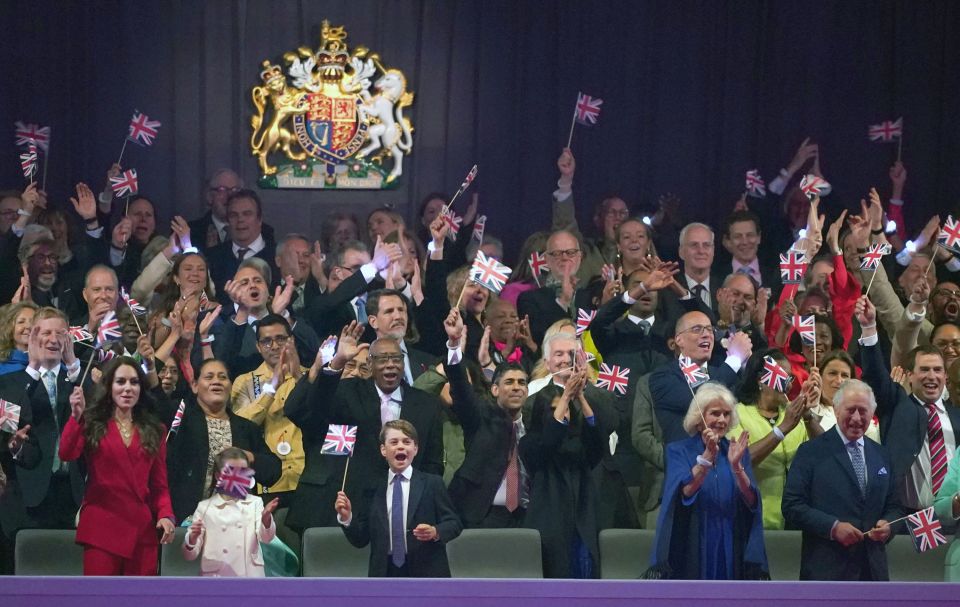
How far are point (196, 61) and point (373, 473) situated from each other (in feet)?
13.4

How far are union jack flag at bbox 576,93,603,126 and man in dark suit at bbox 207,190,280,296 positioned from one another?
1843 millimetres

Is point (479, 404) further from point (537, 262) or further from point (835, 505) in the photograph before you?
point (537, 262)

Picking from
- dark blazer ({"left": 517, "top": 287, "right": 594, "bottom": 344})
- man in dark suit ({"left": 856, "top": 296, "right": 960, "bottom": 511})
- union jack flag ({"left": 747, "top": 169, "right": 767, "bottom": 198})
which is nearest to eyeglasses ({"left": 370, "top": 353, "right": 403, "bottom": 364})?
dark blazer ({"left": 517, "top": 287, "right": 594, "bottom": 344})

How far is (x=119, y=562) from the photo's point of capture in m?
5.89

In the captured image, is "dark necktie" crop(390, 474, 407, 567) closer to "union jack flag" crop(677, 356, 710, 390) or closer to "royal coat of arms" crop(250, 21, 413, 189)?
"union jack flag" crop(677, 356, 710, 390)

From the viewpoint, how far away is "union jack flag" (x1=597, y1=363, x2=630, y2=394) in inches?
254

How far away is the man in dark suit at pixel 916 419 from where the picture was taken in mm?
6258

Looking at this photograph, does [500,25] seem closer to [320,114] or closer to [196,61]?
[320,114]

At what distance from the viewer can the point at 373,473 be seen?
6.14m

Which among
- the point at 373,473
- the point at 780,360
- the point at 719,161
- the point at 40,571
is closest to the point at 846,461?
the point at 780,360

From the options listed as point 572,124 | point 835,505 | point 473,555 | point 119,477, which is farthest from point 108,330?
point 572,124

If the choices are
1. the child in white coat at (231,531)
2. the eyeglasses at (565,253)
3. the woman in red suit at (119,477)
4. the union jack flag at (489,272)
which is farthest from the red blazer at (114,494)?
the eyeglasses at (565,253)

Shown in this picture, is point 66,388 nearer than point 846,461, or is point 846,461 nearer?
point 846,461

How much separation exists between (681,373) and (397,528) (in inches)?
50.9
